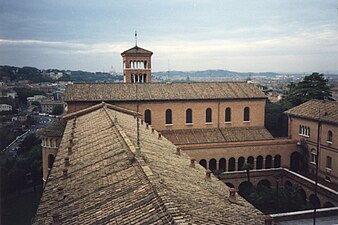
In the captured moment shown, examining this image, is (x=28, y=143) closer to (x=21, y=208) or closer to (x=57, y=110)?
(x=21, y=208)

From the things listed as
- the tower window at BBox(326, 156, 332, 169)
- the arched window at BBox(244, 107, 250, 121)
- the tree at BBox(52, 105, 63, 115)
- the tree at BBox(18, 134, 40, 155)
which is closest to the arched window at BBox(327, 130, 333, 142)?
the tower window at BBox(326, 156, 332, 169)

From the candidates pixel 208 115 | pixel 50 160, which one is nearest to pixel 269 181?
pixel 208 115

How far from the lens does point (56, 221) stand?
10.7 m

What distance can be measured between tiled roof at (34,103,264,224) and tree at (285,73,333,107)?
43.7m

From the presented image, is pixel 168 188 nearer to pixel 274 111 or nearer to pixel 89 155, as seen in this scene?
pixel 89 155

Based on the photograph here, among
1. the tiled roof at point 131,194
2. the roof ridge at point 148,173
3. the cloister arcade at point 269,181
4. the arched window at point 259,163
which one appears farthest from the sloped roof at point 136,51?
the tiled roof at point 131,194

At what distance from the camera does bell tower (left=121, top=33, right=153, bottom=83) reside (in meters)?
56.5

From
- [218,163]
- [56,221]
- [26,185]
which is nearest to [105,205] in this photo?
[56,221]

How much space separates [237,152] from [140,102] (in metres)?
11.3

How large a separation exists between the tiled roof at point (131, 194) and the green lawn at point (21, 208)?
2168cm

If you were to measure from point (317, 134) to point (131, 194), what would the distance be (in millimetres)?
30772

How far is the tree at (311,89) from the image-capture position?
5628 centimetres

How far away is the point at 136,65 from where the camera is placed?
189 ft

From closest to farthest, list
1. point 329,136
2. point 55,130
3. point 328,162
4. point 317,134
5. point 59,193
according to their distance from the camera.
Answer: point 59,193 → point 55,130 → point 329,136 → point 328,162 → point 317,134
